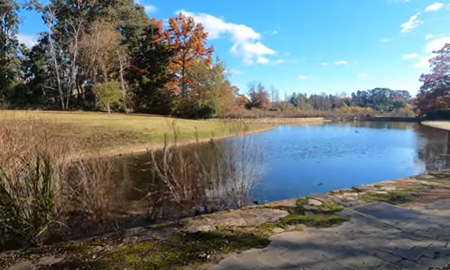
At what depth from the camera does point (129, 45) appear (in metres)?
34.3

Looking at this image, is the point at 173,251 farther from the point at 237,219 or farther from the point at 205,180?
the point at 205,180

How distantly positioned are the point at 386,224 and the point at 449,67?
171 feet

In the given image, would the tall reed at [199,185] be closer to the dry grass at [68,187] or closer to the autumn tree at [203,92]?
the dry grass at [68,187]

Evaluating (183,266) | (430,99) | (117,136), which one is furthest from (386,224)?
(430,99)

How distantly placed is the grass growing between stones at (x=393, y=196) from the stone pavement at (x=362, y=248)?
33.4 inches

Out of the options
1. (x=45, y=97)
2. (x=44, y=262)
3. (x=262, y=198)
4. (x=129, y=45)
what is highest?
(x=129, y=45)

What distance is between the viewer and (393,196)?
17.1ft

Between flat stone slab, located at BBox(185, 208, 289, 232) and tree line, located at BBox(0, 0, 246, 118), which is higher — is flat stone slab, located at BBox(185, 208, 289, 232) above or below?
below

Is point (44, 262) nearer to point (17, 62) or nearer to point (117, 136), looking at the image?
point (117, 136)

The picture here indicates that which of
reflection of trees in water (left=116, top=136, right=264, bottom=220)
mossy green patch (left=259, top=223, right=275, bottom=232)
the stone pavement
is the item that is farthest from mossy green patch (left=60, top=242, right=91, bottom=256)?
reflection of trees in water (left=116, top=136, right=264, bottom=220)

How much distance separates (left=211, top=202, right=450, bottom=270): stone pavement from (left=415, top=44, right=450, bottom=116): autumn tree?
50.2m

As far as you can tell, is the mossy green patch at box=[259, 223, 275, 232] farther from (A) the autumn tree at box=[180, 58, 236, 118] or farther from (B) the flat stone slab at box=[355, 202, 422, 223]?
(A) the autumn tree at box=[180, 58, 236, 118]

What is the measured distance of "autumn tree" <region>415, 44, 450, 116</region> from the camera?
44531 mm

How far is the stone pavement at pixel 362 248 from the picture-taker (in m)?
2.85
